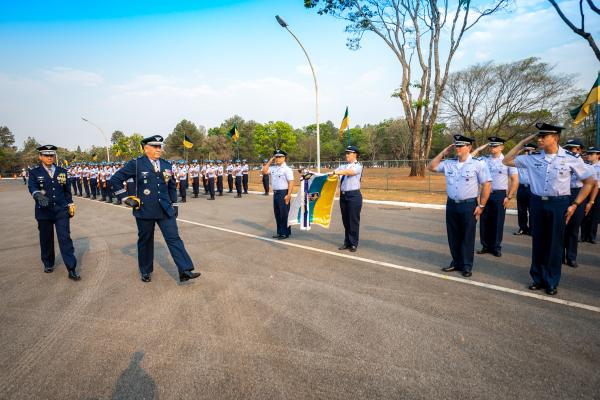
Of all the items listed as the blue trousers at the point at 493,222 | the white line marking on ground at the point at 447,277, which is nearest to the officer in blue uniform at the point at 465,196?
the white line marking on ground at the point at 447,277

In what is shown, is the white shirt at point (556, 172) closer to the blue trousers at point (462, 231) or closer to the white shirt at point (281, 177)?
the blue trousers at point (462, 231)

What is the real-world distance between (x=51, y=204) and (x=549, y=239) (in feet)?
24.4

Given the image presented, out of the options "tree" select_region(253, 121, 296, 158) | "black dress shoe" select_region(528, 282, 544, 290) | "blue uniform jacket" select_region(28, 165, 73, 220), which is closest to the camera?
"black dress shoe" select_region(528, 282, 544, 290)

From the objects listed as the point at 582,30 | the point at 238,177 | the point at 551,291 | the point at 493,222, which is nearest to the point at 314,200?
the point at 493,222

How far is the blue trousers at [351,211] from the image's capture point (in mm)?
6566

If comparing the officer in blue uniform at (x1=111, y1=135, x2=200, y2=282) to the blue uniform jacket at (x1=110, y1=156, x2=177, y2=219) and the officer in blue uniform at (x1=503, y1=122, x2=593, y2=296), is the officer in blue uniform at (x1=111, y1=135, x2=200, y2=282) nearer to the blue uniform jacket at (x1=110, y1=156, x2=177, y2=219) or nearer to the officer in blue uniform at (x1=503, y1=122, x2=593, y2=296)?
the blue uniform jacket at (x1=110, y1=156, x2=177, y2=219)

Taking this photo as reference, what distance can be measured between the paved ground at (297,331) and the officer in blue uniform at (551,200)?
1.11 feet

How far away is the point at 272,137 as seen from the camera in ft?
265

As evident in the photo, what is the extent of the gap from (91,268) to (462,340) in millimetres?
5957

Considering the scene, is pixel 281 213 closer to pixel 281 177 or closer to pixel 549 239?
pixel 281 177

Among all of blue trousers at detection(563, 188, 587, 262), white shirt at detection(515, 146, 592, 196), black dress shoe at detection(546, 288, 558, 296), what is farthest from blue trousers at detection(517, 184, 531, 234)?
black dress shoe at detection(546, 288, 558, 296)

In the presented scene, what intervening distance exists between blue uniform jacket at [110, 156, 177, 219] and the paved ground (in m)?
1.10

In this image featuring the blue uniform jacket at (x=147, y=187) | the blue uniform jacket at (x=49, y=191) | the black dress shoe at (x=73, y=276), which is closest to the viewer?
the blue uniform jacket at (x=147, y=187)

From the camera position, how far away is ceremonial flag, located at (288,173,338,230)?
7.07m
